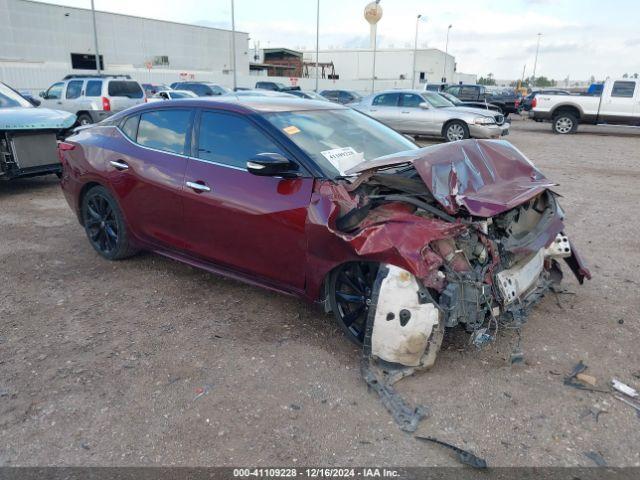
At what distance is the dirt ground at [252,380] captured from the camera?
2.57 m

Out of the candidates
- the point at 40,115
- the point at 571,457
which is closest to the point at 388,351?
the point at 571,457

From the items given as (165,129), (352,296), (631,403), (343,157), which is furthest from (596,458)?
(165,129)

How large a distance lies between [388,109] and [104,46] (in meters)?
39.2

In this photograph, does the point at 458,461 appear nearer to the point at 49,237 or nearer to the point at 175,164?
the point at 175,164

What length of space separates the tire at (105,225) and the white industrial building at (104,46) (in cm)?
3028

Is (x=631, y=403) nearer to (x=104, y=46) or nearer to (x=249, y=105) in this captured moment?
(x=249, y=105)

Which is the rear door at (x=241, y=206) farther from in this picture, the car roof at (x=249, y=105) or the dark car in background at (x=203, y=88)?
Answer: the dark car in background at (x=203, y=88)

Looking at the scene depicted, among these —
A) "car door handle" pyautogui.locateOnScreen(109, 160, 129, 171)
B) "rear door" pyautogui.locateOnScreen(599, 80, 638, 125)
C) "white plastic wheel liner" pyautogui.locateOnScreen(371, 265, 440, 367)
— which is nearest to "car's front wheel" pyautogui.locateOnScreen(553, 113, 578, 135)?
"rear door" pyautogui.locateOnScreen(599, 80, 638, 125)

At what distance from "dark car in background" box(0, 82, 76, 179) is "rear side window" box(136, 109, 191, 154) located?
402 cm

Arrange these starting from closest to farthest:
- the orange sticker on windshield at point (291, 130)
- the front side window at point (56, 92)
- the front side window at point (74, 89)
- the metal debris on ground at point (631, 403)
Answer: the metal debris on ground at point (631, 403), the orange sticker on windshield at point (291, 130), the front side window at point (74, 89), the front side window at point (56, 92)

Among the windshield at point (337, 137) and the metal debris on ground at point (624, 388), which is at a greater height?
the windshield at point (337, 137)

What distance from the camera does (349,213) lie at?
3166 millimetres

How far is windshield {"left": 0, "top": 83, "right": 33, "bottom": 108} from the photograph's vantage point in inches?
322

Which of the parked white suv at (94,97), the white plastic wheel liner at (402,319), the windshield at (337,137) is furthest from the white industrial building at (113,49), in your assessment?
the white plastic wheel liner at (402,319)
